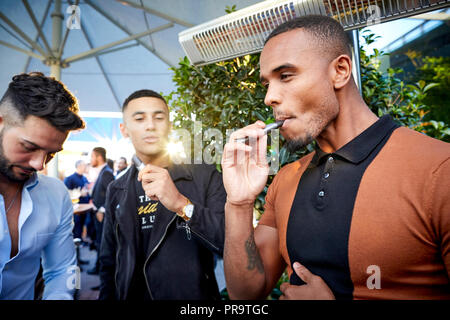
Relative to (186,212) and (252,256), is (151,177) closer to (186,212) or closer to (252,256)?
(186,212)

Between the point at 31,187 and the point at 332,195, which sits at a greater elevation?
the point at 31,187

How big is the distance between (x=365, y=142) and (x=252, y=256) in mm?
681

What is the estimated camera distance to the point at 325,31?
1.01m

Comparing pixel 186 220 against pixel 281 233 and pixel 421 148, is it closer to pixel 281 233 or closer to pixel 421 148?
pixel 281 233

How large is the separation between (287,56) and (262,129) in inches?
13.3

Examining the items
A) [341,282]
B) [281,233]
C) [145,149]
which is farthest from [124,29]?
[341,282]

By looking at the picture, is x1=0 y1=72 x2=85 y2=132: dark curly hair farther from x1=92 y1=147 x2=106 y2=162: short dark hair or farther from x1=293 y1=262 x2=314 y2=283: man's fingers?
x1=92 y1=147 x2=106 y2=162: short dark hair

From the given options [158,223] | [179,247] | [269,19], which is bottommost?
[179,247]

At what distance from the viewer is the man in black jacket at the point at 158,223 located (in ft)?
4.03

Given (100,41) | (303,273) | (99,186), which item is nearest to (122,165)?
(99,186)

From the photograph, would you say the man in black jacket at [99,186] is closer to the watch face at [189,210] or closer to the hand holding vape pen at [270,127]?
the watch face at [189,210]

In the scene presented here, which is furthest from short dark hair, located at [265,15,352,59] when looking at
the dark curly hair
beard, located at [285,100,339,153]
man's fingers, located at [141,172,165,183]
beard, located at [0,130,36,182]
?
beard, located at [0,130,36,182]

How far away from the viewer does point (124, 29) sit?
350 centimetres

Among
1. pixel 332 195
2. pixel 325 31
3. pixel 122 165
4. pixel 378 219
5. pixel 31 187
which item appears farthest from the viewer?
pixel 122 165
